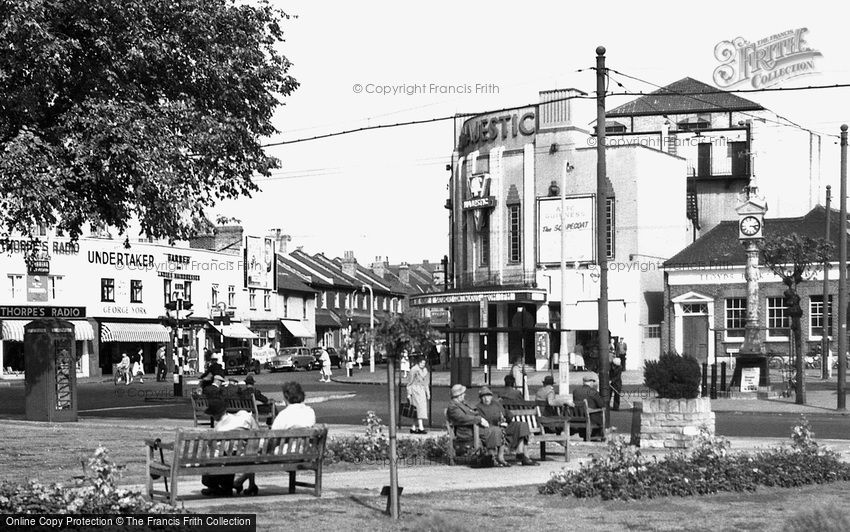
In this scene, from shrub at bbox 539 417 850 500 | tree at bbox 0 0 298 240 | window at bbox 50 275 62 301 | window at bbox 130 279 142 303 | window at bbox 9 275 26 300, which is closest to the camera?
shrub at bbox 539 417 850 500

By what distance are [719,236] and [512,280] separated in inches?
430

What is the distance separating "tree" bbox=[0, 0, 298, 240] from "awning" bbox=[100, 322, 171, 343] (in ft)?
144

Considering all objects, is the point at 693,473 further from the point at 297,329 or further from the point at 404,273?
the point at 404,273

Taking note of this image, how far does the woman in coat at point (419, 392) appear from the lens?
79.0 feet

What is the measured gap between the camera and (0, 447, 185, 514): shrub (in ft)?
31.4

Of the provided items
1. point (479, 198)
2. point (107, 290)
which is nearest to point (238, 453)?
point (479, 198)

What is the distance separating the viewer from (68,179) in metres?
23.1

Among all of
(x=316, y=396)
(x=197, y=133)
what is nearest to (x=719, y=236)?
(x=316, y=396)

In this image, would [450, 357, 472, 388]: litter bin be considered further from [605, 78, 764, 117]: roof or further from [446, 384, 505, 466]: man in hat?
[605, 78, 764, 117]: roof

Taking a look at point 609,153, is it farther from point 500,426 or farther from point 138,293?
point 500,426

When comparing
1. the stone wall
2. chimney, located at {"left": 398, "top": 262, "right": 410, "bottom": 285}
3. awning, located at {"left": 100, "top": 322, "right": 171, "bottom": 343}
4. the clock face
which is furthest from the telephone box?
chimney, located at {"left": 398, "top": 262, "right": 410, "bottom": 285}

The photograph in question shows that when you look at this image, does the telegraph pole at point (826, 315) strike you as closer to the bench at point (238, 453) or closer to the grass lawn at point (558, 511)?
the grass lawn at point (558, 511)

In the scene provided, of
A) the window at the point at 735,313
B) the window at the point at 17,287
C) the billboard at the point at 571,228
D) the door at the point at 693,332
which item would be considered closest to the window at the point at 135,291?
the window at the point at 17,287

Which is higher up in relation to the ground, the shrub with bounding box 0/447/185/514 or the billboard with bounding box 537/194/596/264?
the billboard with bounding box 537/194/596/264
